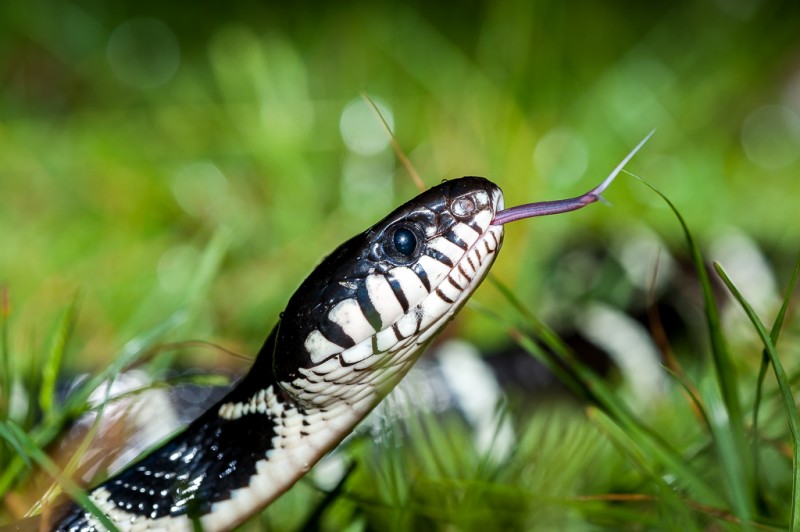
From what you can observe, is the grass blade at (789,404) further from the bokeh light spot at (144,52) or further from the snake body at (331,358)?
the bokeh light spot at (144,52)

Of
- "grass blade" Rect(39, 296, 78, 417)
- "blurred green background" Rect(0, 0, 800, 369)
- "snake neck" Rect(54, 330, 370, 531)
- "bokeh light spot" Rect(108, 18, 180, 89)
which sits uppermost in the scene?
"bokeh light spot" Rect(108, 18, 180, 89)

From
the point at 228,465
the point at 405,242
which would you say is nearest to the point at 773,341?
the point at 405,242

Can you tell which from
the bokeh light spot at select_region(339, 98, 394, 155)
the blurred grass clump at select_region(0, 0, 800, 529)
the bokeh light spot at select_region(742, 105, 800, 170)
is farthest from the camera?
the bokeh light spot at select_region(742, 105, 800, 170)

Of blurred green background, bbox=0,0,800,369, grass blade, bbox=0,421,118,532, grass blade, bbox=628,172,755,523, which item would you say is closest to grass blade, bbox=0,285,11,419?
grass blade, bbox=0,421,118,532

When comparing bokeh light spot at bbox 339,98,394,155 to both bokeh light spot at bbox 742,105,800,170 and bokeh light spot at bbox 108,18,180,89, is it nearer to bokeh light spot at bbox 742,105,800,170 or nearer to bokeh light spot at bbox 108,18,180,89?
bokeh light spot at bbox 108,18,180,89

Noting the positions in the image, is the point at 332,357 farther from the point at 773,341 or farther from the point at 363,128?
the point at 363,128

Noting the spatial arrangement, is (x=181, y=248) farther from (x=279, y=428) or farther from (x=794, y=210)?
(x=794, y=210)
